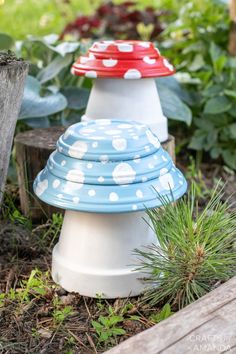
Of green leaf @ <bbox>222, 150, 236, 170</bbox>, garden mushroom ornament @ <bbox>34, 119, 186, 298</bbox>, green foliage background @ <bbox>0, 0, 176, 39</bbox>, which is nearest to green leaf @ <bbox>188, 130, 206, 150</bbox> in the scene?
green leaf @ <bbox>222, 150, 236, 170</bbox>

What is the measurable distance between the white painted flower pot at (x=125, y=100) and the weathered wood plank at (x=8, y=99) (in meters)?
0.51

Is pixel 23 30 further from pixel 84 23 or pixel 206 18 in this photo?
pixel 206 18

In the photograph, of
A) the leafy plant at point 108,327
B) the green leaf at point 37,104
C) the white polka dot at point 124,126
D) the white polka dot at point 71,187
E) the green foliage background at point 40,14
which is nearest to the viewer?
the leafy plant at point 108,327

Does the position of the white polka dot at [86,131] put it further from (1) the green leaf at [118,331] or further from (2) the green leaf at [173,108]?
(2) the green leaf at [173,108]

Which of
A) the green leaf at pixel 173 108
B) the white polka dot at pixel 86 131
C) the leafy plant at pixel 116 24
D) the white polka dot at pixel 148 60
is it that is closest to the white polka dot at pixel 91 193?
the white polka dot at pixel 86 131

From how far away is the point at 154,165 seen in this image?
2016mm

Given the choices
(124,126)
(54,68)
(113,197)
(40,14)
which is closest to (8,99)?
(124,126)

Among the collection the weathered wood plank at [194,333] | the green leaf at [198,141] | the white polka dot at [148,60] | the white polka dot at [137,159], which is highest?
the white polka dot at [148,60]

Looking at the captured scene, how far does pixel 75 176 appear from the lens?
197 centimetres

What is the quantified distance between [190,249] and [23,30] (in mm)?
4290

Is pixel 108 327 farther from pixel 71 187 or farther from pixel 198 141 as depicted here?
pixel 198 141

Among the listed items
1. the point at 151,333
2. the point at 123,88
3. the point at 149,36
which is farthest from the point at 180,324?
the point at 149,36

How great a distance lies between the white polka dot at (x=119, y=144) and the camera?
198 centimetres

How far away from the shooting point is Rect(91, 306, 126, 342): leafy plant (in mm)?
1854
